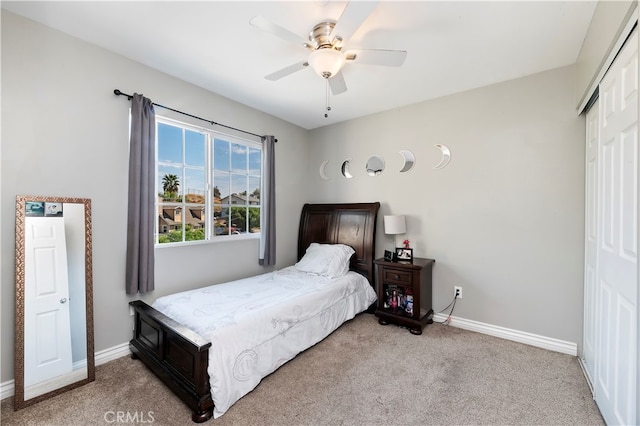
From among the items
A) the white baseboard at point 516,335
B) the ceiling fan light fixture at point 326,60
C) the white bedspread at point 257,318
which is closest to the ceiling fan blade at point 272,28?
the ceiling fan light fixture at point 326,60

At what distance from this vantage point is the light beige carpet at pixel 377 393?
64.8 inches

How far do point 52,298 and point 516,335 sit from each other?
13.0 ft

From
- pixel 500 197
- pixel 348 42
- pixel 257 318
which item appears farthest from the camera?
pixel 500 197

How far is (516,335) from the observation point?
8.71 ft

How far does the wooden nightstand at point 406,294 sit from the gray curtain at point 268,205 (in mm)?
1403

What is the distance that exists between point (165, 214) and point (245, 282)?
107 cm

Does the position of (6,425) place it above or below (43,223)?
below

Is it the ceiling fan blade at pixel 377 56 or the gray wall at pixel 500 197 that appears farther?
the gray wall at pixel 500 197

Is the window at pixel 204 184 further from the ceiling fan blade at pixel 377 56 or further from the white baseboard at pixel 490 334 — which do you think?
the ceiling fan blade at pixel 377 56

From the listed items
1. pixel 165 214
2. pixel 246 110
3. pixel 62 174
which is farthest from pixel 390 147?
pixel 62 174

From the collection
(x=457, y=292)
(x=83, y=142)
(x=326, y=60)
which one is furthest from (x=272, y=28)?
(x=457, y=292)

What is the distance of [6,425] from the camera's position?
158cm

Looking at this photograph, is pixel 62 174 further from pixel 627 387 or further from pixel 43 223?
pixel 627 387

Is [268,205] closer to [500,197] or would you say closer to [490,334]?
[500,197]
